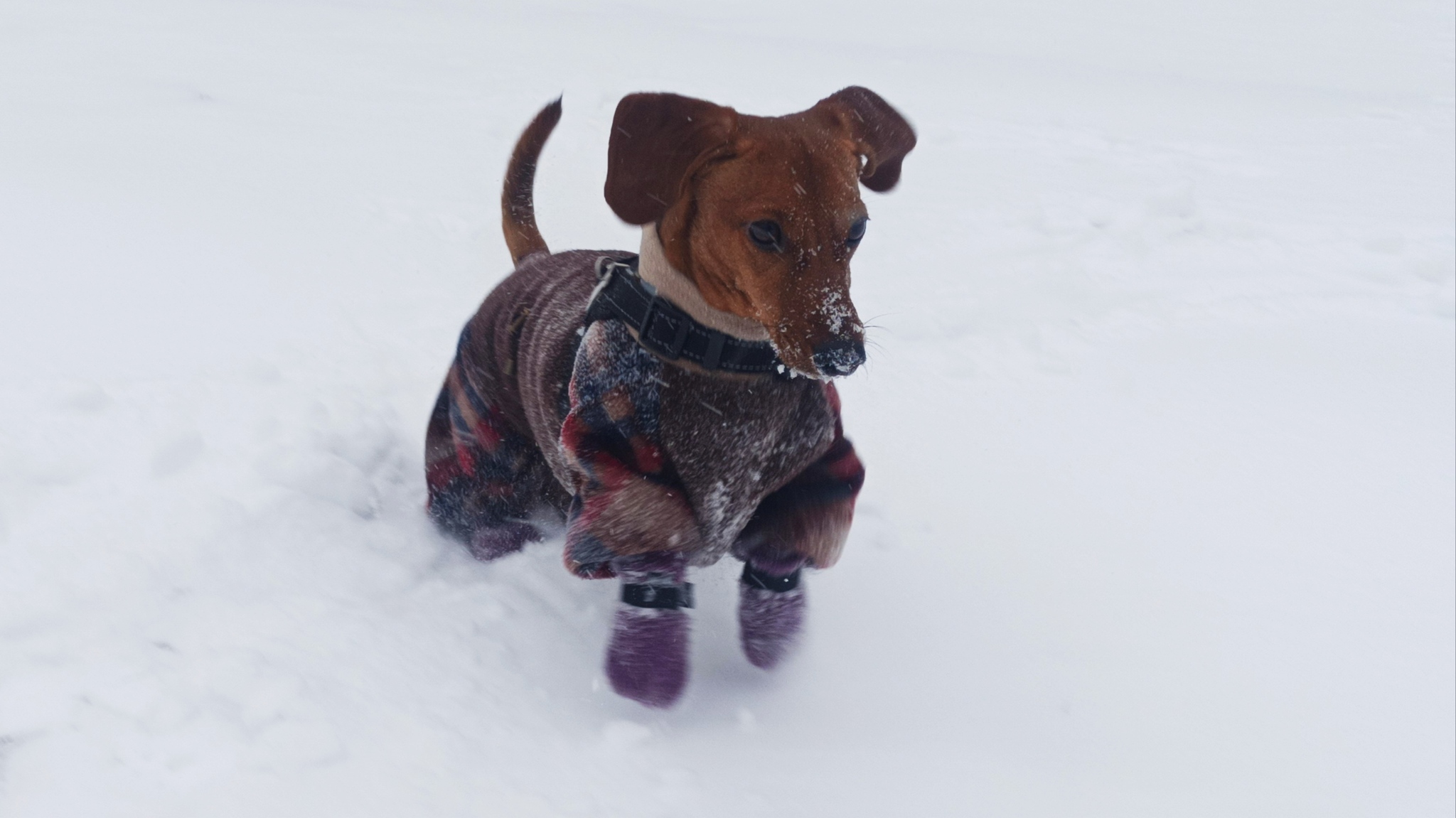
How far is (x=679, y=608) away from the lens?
171cm

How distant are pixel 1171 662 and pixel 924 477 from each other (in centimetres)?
70

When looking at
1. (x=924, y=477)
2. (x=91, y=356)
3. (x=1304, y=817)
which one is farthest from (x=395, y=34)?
(x=1304, y=817)

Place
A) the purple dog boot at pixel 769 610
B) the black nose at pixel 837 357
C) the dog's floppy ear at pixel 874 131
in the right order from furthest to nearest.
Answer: the purple dog boot at pixel 769 610
the dog's floppy ear at pixel 874 131
the black nose at pixel 837 357

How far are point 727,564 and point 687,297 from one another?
85 centimetres

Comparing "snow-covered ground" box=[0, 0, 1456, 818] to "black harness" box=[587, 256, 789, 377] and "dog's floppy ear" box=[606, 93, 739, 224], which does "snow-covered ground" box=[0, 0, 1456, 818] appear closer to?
"black harness" box=[587, 256, 789, 377]

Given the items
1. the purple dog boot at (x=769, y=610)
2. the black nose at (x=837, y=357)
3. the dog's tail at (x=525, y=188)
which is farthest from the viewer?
the dog's tail at (x=525, y=188)

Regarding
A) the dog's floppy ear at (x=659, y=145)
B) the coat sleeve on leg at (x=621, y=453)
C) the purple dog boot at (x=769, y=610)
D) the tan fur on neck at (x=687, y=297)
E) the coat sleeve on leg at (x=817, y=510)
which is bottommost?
the purple dog boot at (x=769, y=610)

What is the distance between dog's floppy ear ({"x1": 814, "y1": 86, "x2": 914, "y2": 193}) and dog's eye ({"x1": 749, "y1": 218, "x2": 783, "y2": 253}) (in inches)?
9.9

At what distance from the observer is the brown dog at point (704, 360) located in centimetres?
148

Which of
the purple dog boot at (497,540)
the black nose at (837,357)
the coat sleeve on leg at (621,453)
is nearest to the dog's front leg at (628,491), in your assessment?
the coat sleeve on leg at (621,453)

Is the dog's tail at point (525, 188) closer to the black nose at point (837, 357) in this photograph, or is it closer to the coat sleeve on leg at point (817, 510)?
the coat sleeve on leg at point (817, 510)

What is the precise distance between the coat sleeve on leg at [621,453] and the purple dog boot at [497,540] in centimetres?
49

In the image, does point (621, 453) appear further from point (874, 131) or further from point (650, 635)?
point (874, 131)

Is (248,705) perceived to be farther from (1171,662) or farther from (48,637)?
(1171,662)
